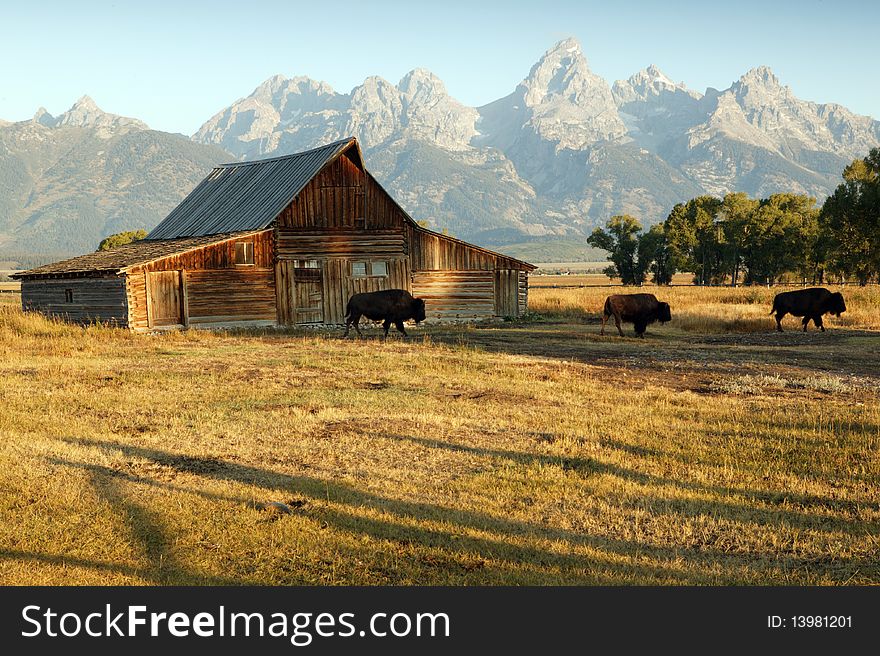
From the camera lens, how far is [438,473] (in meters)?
9.95

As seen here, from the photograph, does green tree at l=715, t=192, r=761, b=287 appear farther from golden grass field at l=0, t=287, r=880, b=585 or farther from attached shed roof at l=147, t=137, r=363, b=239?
golden grass field at l=0, t=287, r=880, b=585

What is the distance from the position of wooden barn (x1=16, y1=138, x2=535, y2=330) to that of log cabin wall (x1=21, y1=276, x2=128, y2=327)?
6 centimetres

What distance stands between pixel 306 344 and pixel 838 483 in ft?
65.7

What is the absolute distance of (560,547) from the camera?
7328 mm

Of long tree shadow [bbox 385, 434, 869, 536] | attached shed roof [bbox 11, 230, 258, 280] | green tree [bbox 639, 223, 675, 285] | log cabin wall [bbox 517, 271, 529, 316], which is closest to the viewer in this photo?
long tree shadow [bbox 385, 434, 869, 536]

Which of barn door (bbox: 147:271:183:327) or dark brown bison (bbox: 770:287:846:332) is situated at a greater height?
barn door (bbox: 147:271:183:327)

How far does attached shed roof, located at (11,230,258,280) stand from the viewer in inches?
1280

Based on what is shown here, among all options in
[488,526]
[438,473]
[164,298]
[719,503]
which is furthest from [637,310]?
[488,526]

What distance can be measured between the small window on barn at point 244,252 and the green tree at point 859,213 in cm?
2895

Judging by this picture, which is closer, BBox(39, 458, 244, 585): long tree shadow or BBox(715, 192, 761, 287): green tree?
BBox(39, 458, 244, 585): long tree shadow

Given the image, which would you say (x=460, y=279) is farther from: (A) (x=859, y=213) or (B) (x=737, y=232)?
(B) (x=737, y=232)

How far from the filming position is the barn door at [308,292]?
3666 centimetres

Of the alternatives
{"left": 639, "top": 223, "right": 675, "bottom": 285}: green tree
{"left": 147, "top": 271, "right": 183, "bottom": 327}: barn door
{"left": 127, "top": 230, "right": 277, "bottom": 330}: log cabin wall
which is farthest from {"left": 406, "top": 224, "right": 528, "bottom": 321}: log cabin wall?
{"left": 639, "top": 223, "right": 675, "bottom": 285}: green tree

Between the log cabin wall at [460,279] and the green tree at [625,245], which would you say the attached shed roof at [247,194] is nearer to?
the log cabin wall at [460,279]
